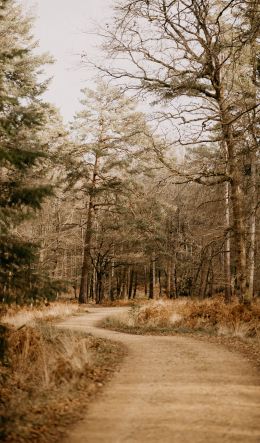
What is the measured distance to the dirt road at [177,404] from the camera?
178 inches

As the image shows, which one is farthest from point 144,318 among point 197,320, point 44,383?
point 44,383

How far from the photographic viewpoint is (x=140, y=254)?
32.3 metres

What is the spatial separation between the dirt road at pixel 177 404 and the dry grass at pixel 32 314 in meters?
6.12

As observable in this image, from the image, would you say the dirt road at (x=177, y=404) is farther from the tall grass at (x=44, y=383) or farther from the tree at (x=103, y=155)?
the tree at (x=103, y=155)

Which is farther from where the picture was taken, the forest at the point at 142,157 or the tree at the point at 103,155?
the tree at the point at 103,155

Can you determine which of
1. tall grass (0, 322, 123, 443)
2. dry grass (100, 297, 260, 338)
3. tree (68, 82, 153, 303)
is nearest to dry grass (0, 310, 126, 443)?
tall grass (0, 322, 123, 443)

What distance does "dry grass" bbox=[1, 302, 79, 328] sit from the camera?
44.8 ft

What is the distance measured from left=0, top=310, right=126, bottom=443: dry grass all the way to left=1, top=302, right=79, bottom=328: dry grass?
4.47 metres

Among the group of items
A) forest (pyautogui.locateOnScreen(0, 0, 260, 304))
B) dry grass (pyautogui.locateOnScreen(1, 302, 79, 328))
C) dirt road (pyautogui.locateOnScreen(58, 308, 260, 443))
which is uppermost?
forest (pyautogui.locateOnScreen(0, 0, 260, 304))

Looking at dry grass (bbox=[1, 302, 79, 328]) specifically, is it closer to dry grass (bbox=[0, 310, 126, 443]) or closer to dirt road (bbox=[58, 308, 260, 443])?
dry grass (bbox=[0, 310, 126, 443])

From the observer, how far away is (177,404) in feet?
18.1

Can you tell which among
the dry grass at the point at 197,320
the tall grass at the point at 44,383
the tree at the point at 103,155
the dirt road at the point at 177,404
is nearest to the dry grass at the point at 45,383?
the tall grass at the point at 44,383

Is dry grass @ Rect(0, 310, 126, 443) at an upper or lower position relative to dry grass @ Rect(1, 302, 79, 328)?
lower

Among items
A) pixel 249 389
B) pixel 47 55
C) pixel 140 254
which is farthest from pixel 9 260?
pixel 140 254
